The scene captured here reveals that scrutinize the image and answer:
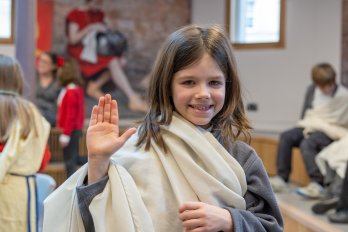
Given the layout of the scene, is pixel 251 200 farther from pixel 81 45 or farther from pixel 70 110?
pixel 81 45

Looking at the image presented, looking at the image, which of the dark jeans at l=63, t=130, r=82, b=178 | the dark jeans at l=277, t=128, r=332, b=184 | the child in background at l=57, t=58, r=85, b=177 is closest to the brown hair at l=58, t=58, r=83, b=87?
the child in background at l=57, t=58, r=85, b=177

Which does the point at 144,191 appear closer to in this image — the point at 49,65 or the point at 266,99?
the point at 49,65

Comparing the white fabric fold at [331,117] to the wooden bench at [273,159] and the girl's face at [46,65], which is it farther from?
the girl's face at [46,65]

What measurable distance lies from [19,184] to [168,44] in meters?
0.97

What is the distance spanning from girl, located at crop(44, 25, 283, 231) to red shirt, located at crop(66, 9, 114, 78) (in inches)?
208

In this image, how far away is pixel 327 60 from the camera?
19.6ft

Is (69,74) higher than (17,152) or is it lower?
higher

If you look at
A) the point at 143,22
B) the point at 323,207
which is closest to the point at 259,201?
the point at 323,207

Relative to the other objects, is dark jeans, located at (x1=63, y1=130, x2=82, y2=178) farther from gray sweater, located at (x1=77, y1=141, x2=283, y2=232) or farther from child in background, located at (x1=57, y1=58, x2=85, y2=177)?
gray sweater, located at (x1=77, y1=141, x2=283, y2=232)

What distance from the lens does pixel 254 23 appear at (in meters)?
6.66

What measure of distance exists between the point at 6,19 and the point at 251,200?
5952 mm

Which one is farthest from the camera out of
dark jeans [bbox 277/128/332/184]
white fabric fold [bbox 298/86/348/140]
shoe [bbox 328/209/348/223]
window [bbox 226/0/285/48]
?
window [bbox 226/0/285/48]

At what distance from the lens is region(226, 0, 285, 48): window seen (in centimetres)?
647

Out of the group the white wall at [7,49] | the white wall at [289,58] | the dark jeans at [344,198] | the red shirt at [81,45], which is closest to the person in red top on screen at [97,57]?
the red shirt at [81,45]
